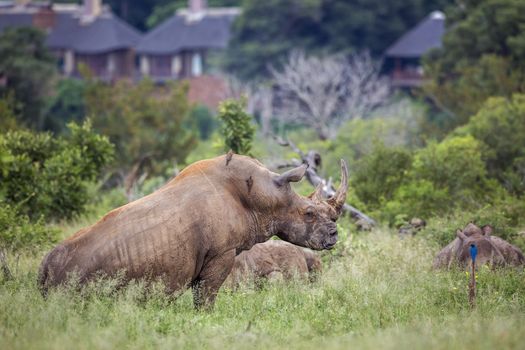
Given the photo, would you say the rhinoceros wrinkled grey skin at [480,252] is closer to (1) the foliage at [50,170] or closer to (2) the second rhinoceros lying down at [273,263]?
(2) the second rhinoceros lying down at [273,263]

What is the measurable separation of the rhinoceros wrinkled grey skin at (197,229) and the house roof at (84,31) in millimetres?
62612

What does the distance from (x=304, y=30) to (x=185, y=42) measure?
40.3ft

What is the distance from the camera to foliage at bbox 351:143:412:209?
22.4 metres

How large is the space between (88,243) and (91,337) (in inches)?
72.6

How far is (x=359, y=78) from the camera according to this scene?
185ft

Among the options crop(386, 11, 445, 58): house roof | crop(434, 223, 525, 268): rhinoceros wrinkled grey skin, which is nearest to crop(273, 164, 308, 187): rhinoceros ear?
crop(434, 223, 525, 268): rhinoceros wrinkled grey skin

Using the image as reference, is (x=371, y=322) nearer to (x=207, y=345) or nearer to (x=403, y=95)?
(x=207, y=345)

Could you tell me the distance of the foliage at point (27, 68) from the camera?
45812mm

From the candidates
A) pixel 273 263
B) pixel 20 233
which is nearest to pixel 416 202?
pixel 273 263

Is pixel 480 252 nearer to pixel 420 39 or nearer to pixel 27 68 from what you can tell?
pixel 27 68

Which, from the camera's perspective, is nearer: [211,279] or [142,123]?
[211,279]

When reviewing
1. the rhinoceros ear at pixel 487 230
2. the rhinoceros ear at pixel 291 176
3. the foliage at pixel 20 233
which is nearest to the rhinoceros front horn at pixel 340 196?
the rhinoceros ear at pixel 291 176

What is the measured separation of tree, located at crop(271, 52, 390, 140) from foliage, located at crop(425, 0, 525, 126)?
5.09 m

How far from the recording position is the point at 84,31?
7525 centimetres
